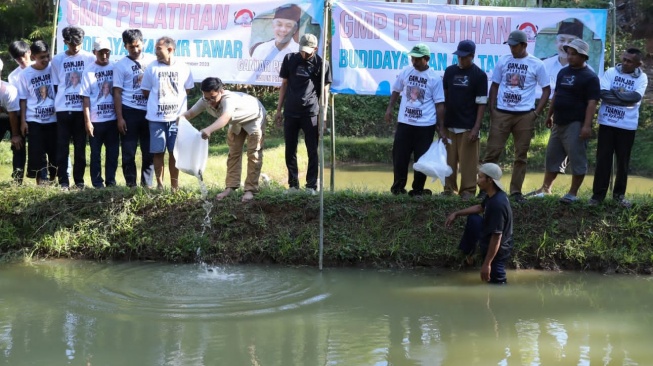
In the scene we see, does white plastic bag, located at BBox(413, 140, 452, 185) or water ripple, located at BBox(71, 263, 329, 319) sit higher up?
white plastic bag, located at BBox(413, 140, 452, 185)

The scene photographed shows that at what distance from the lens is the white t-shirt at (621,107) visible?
733 cm

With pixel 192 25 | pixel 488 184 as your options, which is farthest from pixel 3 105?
pixel 488 184

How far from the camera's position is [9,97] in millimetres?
8156

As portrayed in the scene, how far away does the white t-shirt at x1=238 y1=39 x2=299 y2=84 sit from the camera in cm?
853

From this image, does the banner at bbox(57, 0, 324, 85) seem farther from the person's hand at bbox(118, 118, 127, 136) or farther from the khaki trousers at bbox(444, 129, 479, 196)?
the khaki trousers at bbox(444, 129, 479, 196)

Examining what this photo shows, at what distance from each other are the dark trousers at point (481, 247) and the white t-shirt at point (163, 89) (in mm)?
3068

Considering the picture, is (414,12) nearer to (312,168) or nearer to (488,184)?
(312,168)

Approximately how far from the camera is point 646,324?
6.02 m

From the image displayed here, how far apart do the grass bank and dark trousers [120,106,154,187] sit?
39cm

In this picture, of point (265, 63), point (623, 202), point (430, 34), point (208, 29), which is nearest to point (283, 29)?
point (265, 63)

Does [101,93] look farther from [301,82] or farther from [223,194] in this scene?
[301,82]

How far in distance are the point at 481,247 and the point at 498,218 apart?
0.40 meters

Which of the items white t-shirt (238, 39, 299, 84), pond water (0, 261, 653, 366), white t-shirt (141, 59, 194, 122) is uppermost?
white t-shirt (238, 39, 299, 84)

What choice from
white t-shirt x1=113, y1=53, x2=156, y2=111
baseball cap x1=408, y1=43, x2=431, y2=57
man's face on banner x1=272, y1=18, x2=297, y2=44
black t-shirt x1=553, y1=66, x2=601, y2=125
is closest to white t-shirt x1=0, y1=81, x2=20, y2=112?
white t-shirt x1=113, y1=53, x2=156, y2=111
